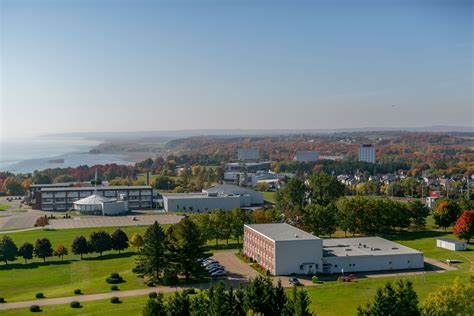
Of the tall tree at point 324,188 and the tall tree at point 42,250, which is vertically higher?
the tall tree at point 324,188

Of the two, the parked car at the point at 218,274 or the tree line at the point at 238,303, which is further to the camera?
the parked car at the point at 218,274

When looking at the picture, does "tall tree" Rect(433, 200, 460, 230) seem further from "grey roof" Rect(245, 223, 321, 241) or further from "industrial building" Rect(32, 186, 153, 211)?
"industrial building" Rect(32, 186, 153, 211)

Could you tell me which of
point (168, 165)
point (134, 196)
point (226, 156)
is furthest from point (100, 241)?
point (226, 156)

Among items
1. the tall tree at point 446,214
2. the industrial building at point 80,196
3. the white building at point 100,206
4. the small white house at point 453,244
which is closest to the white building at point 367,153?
the industrial building at point 80,196

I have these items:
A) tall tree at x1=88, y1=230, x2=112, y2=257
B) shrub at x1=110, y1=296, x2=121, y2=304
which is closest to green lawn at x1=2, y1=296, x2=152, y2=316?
shrub at x1=110, y1=296, x2=121, y2=304

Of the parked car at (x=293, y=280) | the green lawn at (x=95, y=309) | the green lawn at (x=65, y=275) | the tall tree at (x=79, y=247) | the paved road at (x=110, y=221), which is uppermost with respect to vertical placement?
the tall tree at (x=79, y=247)

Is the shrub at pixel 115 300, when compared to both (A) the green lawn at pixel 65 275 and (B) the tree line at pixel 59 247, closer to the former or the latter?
(A) the green lawn at pixel 65 275

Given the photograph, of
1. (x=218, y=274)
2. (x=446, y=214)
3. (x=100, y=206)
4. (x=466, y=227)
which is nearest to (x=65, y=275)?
(x=218, y=274)

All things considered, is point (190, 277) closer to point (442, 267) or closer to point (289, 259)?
point (289, 259)
